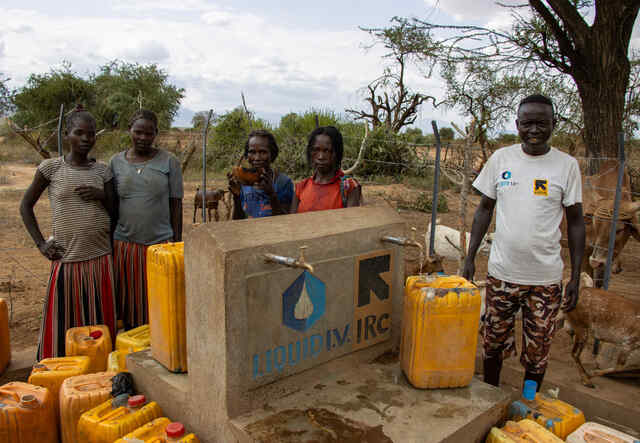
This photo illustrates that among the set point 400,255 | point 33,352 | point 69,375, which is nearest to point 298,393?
point 400,255

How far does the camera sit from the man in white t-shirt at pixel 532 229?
2408mm

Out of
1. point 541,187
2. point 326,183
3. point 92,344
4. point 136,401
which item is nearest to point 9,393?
point 92,344

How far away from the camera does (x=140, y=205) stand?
2988mm

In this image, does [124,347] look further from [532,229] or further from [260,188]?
[532,229]

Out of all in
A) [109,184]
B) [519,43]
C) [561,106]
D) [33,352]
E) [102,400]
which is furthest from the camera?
[561,106]

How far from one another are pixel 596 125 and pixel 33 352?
699cm

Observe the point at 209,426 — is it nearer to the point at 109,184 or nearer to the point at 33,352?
the point at 109,184

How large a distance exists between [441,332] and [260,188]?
1.39m

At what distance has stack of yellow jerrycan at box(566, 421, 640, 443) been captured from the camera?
85.2 inches

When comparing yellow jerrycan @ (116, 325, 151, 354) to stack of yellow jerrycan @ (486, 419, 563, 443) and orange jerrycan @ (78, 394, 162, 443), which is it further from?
stack of yellow jerrycan @ (486, 419, 563, 443)

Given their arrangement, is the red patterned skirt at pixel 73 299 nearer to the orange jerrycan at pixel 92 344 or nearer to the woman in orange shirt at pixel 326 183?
the orange jerrycan at pixel 92 344

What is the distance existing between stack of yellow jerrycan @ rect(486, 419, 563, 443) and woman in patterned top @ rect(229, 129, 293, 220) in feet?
5.51

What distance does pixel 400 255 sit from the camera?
2539 mm

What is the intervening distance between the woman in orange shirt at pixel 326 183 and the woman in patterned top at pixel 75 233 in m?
1.23
